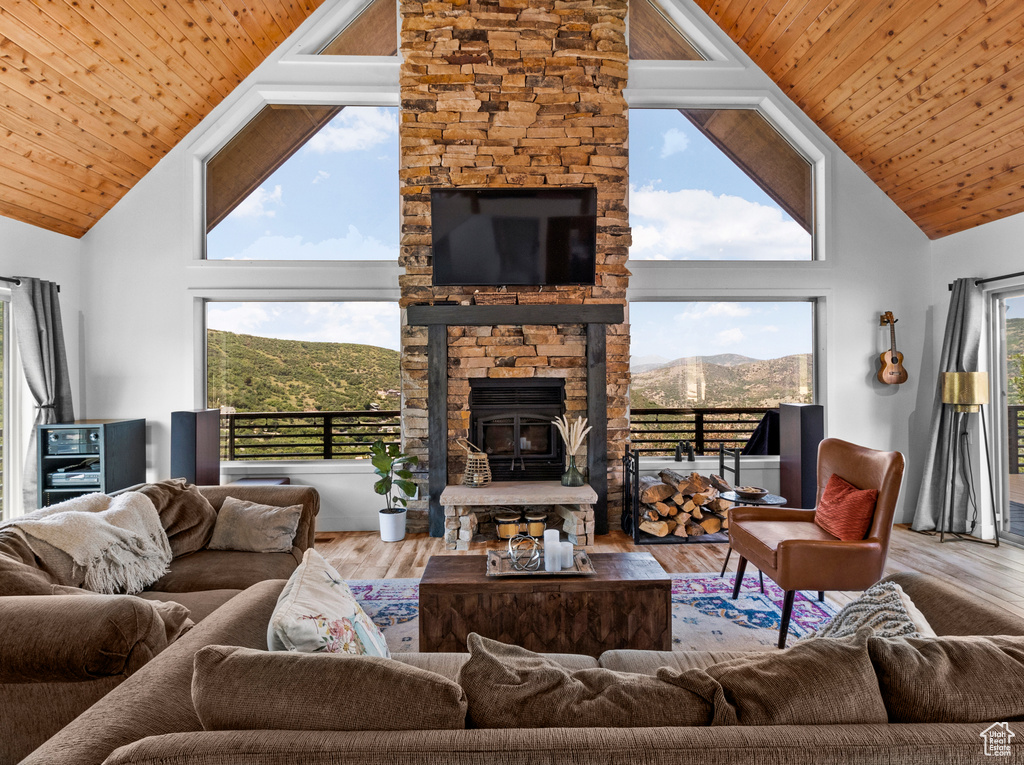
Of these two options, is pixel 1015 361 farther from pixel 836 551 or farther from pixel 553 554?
pixel 553 554

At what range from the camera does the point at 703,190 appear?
5.11 metres

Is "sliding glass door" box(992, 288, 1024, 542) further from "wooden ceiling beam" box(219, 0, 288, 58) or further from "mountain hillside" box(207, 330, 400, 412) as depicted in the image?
"wooden ceiling beam" box(219, 0, 288, 58)

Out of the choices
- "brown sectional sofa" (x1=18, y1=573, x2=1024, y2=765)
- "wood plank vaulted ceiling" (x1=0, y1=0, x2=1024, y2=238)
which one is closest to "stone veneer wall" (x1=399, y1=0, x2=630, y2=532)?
"wood plank vaulted ceiling" (x1=0, y1=0, x2=1024, y2=238)

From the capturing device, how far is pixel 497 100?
479 cm

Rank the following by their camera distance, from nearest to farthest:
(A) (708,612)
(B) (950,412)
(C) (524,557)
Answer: (C) (524,557) → (A) (708,612) → (B) (950,412)

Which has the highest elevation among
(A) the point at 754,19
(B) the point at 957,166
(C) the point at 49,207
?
(A) the point at 754,19

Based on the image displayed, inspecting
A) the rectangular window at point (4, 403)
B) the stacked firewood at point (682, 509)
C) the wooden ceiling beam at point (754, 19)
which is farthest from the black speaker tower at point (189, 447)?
the wooden ceiling beam at point (754, 19)

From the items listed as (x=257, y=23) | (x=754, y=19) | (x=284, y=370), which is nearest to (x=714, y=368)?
(x=754, y=19)

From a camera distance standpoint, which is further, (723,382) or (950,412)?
(723,382)

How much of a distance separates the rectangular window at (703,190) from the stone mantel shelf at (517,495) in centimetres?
204

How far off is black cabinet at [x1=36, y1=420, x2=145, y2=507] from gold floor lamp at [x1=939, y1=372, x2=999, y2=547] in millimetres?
6121

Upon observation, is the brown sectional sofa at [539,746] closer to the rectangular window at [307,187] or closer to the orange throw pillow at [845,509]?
the orange throw pillow at [845,509]

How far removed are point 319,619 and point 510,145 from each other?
419 cm

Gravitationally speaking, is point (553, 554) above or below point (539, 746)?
below
